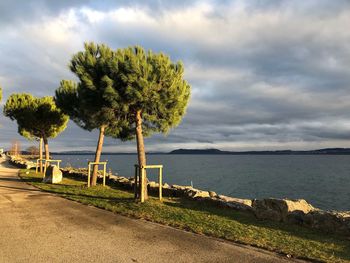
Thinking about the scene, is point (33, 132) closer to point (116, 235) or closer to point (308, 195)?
point (116, 235)

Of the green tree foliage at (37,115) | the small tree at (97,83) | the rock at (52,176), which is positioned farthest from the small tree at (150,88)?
the green tree foliage at (37,115)

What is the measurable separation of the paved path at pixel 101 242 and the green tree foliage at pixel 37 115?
22.1m

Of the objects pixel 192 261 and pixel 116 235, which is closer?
pixel 192 261

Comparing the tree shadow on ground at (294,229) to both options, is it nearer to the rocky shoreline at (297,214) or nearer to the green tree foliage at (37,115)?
the rocky shoreline at (297,214)

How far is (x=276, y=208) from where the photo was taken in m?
14.4

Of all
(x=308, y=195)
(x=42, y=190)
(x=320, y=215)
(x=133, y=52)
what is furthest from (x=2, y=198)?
(x=308, y=195)

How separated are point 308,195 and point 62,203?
42.9 meters

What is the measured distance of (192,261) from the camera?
770 centimetres

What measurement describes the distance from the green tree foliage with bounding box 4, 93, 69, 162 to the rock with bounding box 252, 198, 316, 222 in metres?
24.1

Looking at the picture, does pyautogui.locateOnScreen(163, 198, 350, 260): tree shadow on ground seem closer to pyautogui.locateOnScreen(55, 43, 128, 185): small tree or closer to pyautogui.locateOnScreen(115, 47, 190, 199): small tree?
pyautogui.locateOnScreen(115, 47, 190, 199): small tree

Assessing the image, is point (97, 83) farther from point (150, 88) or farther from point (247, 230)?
point (247, 230)

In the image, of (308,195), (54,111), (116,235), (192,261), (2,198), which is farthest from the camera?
(308,195)

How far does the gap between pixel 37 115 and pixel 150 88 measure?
2225 centimetres

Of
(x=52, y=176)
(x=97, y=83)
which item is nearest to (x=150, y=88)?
(x=97, y=83)
